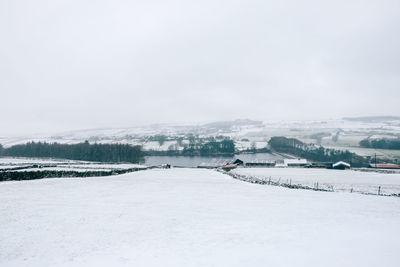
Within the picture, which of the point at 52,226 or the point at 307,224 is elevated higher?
the point at 52,226

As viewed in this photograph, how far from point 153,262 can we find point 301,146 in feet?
335

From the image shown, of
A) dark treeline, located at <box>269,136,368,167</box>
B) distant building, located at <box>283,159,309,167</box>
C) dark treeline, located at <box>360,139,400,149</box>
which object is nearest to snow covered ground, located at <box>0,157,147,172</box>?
distant building, located at <box>283,159,309,167</box>

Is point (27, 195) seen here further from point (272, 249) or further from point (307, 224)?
point (307, 224)

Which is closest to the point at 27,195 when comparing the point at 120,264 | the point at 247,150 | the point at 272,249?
the point at 120,264

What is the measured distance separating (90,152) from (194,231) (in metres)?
81.0

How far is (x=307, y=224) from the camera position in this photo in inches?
560

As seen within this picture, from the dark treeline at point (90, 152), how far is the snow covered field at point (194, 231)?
62.4 meters

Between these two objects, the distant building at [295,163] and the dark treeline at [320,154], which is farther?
the dark treeline at [320,154]

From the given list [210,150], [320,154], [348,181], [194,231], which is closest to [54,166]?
[194,231]

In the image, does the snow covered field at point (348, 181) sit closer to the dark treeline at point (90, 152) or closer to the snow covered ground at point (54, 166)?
the snow covered ground at point (54, 166)

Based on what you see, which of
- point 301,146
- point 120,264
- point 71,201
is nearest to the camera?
point 120,264

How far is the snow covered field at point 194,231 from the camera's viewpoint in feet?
32.5

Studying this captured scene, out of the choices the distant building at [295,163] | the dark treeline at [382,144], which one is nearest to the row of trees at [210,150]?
the distant building at [295,163]

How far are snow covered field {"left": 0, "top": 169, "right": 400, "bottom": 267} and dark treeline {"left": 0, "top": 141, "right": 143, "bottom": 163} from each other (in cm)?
6242
